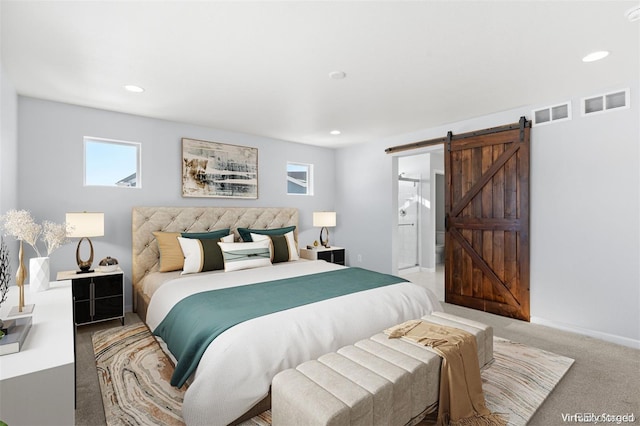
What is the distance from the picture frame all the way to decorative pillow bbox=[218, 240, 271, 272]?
1.20 m

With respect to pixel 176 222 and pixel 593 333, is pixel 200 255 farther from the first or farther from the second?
pixel 593 333

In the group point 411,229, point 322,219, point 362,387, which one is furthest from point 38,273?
point 411,229

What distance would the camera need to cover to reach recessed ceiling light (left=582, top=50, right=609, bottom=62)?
2.49 meters

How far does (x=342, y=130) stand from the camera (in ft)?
15.8

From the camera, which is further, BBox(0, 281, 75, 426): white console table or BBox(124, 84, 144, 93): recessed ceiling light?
BBox(124, 84, 144, 93): recessed ceiling light

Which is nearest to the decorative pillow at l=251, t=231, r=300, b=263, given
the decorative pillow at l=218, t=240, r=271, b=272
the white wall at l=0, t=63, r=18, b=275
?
the decorative pillow at l=218, t=240, r=271, b=272

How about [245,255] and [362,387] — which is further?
[245,255]

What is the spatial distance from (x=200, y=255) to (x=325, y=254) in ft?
7.35

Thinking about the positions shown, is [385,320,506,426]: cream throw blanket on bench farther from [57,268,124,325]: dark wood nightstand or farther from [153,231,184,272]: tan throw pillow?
[57,268,124,325]: dark wood nightstand

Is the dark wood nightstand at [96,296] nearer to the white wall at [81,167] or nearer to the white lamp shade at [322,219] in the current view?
the white wall at [81,167]

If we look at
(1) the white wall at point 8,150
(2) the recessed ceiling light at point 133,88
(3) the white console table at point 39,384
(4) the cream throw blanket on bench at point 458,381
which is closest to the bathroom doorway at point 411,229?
(4) the cream throw blanket on bench at point 458,381

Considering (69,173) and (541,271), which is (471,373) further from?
(69,173)

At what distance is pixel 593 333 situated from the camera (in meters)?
3.25

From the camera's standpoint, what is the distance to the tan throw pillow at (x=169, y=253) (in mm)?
3658
